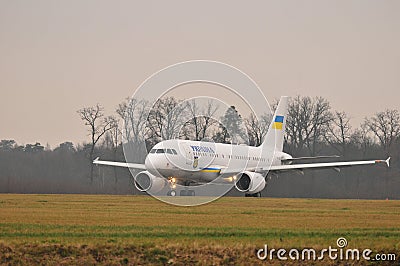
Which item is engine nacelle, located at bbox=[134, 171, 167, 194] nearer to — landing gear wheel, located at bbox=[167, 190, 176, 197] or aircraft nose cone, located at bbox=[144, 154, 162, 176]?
landing gear wheel, located at bbox=[167, 190, 176, 197]

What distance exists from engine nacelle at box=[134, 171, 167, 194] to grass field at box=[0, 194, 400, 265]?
19.9 m

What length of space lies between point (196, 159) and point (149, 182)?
326cm

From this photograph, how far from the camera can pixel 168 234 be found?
67.3 feet

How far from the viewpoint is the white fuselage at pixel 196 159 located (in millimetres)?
47406

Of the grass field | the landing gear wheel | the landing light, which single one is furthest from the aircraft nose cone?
the grass field

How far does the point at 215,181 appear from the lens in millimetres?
52406

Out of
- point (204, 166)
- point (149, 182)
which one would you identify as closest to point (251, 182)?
point (204, 166)

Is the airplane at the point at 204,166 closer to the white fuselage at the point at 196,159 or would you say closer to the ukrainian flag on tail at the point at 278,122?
the white fuselage at the point at 196,159

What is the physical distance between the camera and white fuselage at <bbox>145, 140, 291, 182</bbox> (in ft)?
156

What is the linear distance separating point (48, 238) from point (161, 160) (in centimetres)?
2829

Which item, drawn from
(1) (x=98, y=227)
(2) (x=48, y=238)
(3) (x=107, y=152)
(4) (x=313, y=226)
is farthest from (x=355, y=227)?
(3) (x=107, y=152)

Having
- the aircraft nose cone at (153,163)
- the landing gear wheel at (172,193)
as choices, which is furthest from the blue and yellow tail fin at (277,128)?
the aircraft nose cone at (153,163)

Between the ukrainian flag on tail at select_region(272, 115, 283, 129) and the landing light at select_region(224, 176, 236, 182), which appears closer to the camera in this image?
the landing light at select_region(224, 176, 236, 182)

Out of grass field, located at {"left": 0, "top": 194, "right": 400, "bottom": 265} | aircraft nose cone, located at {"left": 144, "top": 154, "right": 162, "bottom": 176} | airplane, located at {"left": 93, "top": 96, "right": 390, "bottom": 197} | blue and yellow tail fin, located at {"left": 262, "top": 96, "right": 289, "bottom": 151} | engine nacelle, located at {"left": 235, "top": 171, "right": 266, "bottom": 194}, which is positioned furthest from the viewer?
blue and yellow tail fin, located at {"left": 262, "top": 96, "right": 289, "bottom": 151}
